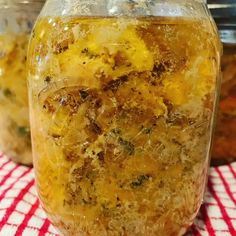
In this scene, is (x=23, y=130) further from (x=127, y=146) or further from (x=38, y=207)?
(x=127, y=146)

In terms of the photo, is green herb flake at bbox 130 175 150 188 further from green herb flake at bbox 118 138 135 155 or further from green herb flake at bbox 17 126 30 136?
green herb flake at bbox 17 126 30 136

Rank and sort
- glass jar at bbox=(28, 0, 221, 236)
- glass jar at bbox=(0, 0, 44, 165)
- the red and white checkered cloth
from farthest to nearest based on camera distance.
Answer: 1. glass jar at bbox=(0, 0, 44, 165)
2. the red and white checkered cloth
3. glass jar at bbox=(28, 0, 221, 236)

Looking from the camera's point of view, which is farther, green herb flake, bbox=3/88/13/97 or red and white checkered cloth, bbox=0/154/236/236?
green herb flake, bbox=3/88/13/97

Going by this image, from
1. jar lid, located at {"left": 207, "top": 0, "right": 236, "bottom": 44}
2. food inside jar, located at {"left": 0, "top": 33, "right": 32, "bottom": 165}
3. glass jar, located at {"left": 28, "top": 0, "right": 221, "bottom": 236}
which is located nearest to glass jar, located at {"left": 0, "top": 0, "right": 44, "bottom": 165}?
food inside jar, located at {"left": 0, "top": 33, "right": 32, "bottom": 165}

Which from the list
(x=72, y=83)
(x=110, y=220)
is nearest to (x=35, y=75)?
(x=72, y=83)

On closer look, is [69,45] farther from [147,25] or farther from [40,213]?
[40,213]

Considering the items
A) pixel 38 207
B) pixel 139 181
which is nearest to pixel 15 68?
pixel 38 207

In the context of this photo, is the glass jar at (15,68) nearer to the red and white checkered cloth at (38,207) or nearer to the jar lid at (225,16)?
the red and white checkered cloth at (38,207)
